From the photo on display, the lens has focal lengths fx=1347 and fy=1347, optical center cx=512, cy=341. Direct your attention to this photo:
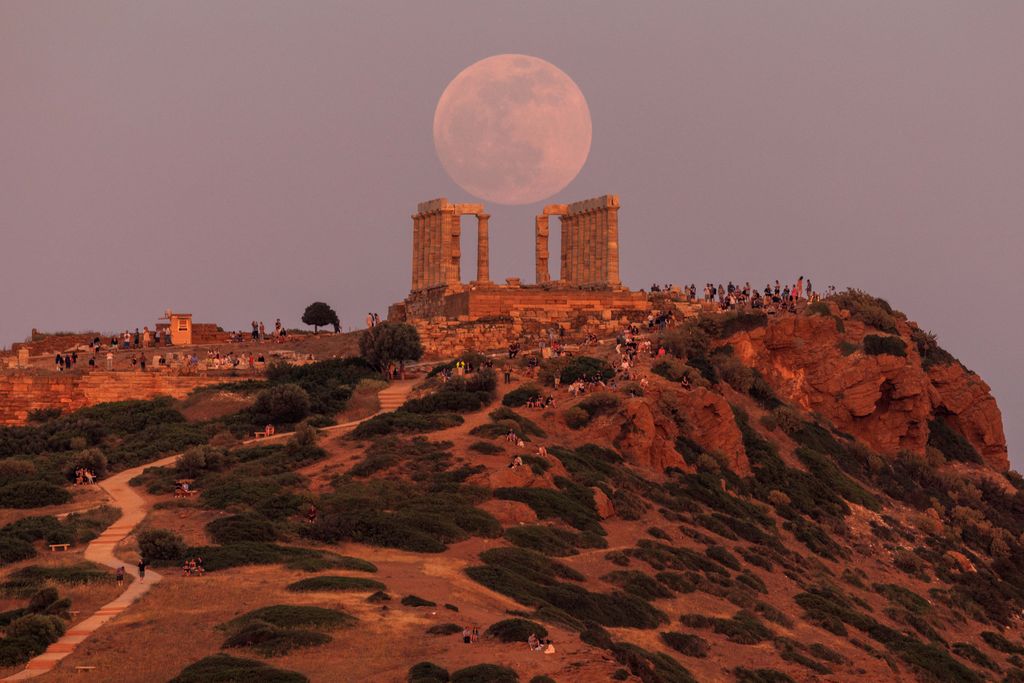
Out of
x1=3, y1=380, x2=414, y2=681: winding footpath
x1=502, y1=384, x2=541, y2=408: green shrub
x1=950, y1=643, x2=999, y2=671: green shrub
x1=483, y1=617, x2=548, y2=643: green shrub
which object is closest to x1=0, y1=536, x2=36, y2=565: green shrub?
x1=3, y1=380, x2=414, y2=681: winding footpath

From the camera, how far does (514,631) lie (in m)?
34.1

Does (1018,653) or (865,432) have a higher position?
(865,432)

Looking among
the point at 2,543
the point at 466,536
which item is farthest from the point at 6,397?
the point at 466,536

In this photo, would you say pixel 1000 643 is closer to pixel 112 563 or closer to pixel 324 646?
pixel 324 646

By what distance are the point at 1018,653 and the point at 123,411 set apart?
4538 cm

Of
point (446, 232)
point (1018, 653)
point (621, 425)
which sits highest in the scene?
point (446, 232)

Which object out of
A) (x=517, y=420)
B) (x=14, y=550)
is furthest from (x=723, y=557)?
(x=14, y=550)

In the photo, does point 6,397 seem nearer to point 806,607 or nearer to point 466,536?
point 466,536

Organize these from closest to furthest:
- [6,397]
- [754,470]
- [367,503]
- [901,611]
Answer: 1. [367,503]
2. [901,611]
3. [754,470]
4. [6,397]

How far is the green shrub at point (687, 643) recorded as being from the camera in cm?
4144

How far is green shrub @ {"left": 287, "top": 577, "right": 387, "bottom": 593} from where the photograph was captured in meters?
38.2

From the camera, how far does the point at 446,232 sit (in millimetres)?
96875

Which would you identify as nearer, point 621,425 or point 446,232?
point 621,425

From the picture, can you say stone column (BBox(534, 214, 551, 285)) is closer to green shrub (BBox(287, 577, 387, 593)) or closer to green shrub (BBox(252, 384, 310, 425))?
green shrub (BBox(252, 384, 310, 425))
